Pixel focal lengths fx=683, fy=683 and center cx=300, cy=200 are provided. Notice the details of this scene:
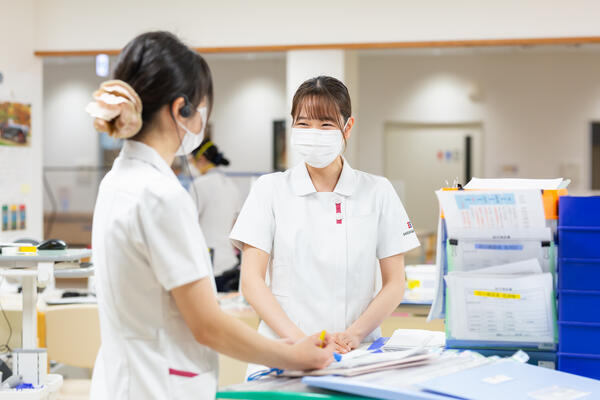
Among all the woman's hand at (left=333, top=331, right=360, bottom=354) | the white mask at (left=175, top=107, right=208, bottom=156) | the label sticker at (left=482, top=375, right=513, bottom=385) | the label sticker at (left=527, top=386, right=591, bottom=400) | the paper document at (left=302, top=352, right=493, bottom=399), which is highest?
the white mask at (left=175, top=107, right=208, bottom=156)

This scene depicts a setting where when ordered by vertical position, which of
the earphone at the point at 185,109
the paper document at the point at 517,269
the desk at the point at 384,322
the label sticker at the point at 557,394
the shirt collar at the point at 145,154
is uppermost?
the earphone at the point at 185,109

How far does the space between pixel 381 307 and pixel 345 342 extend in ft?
0.60

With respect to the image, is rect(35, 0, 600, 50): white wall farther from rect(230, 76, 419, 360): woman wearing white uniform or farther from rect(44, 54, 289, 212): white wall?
rect(230, 76, 419, 360): woman wearing white uniform

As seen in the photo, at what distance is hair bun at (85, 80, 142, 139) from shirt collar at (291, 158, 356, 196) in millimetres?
748

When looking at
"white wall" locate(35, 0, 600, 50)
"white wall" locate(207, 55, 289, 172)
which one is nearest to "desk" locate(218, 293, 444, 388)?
"white wall" locate(35, 0, 600, 50)

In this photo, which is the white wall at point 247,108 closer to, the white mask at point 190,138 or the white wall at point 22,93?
the white wall at point 22,93

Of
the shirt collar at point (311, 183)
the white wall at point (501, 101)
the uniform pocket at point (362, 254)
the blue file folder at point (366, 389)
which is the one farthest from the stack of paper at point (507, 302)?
the white wall at point (501, 101)

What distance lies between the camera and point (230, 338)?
3.99ft

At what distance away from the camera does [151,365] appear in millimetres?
1243

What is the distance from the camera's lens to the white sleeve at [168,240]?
1.18 m

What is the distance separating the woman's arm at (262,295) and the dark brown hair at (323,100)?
0.41 meters

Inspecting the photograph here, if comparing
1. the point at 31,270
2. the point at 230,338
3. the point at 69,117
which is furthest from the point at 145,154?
the point at 69,117

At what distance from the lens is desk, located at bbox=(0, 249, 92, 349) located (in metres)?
2.55

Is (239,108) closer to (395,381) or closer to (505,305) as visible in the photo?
(505,305)
